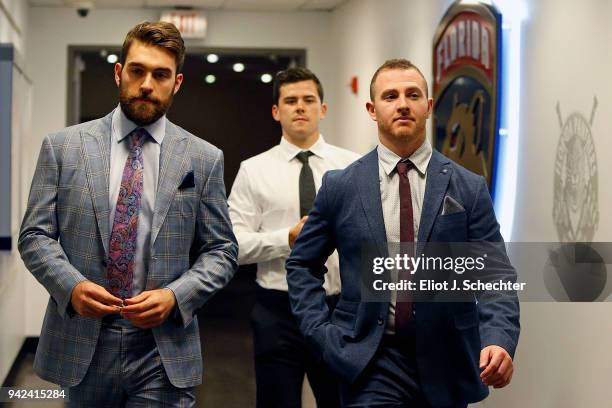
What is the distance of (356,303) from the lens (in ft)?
7.62

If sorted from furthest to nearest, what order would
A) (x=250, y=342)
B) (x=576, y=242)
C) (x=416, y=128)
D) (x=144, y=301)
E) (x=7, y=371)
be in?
(x=250, y=342)
(x=7, y=371)
(x=576, y=242)
(x=416, y=128)
(x=144, y=301)

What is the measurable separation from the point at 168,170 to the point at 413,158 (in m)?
0.63

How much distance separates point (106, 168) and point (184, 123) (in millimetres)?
6881

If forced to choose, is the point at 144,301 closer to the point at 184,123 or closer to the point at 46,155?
the point at 46,155

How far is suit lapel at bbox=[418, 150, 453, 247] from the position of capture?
2.26 meters

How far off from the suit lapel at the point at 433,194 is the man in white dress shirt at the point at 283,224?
0.84 m

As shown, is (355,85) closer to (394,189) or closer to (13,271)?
(13,271)

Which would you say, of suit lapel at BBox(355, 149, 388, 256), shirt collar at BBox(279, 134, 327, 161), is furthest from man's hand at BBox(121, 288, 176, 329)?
shirt collar at BBox(279, 134, 327, 161)

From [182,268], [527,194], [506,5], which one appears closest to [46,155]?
[182,268]

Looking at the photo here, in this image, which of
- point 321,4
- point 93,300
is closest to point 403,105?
point 93,300

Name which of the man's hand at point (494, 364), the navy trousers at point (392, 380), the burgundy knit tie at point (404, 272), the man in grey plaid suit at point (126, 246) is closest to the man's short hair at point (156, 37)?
the man in grey plaid suit at point (126, 246)

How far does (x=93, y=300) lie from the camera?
6.61 feet

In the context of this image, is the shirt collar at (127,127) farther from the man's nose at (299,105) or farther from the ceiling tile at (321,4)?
the ceiling tile at (321,4)

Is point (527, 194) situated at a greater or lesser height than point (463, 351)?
greater
